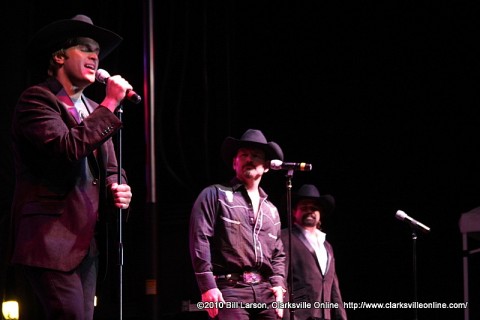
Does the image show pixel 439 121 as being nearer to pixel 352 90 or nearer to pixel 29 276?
pixel 352 90

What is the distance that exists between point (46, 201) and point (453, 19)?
4.53 meters

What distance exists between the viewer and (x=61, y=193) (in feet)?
8.09

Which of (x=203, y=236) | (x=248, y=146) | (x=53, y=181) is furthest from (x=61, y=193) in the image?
(x=248, y=146)

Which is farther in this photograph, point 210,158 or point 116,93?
point 210,158

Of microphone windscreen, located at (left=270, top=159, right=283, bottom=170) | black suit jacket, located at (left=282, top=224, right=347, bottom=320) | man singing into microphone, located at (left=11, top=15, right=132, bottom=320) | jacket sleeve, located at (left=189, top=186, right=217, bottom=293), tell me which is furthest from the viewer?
black suit jacket, located at (left=282, top=224, right=347, bottom=320)

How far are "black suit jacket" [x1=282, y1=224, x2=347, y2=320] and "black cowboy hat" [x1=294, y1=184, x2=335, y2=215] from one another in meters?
0.36

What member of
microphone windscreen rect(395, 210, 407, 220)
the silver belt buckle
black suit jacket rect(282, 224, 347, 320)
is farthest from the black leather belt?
microphone windscreen rect(395, 210, 407, 220)

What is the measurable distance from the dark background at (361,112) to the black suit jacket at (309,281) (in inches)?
30.2

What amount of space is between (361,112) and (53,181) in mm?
4126

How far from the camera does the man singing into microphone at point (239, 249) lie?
158 inches

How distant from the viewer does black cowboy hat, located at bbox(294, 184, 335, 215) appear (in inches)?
225

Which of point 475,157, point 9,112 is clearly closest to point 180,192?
point 9,112

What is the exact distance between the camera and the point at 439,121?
6.04 m

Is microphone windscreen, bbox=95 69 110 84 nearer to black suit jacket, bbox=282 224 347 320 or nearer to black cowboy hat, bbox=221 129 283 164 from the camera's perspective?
black cowboy hat, bbox=221 129 283 164
